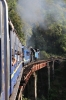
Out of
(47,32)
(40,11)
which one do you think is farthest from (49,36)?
(40,11)

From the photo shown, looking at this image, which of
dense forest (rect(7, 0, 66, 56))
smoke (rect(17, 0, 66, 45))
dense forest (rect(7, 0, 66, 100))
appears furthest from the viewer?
smoke (rect(17, 0, 66, 45))

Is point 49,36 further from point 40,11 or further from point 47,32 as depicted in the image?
point 40,11

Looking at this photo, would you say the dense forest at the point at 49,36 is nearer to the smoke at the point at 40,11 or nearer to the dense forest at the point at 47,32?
the dense forest at the point at 47,32

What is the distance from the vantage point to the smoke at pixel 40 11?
44281mm

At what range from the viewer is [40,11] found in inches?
2071

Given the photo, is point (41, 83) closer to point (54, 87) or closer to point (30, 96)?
point (54, 87)

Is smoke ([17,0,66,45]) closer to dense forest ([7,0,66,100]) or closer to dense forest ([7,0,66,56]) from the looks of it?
dense forest ([7,0,66,100])

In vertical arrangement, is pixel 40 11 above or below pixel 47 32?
above

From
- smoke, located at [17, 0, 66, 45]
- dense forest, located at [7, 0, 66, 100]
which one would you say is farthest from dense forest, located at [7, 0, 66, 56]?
smoke, located at [17, 0, 66, 45]

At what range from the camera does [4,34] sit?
2.77m

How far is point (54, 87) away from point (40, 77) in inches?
96.1

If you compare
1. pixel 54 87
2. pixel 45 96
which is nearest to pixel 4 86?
pixel 45 96

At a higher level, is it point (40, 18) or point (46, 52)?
point (40, 18)

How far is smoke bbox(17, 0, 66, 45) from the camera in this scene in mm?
44281
